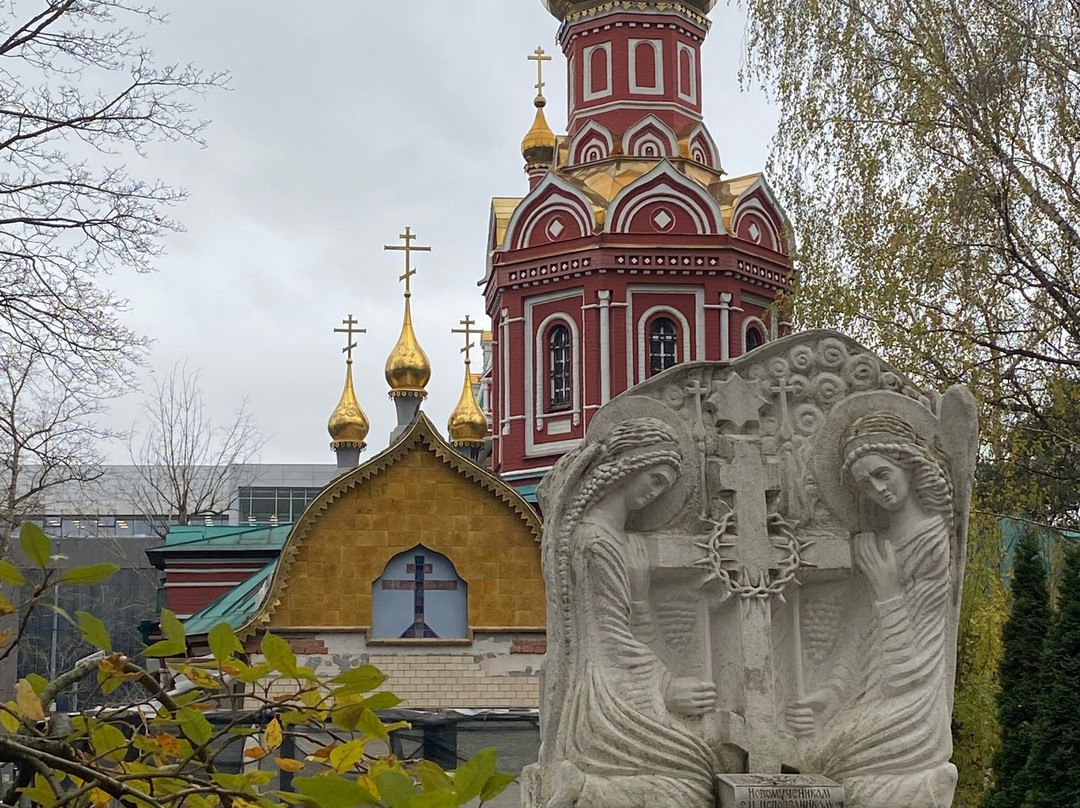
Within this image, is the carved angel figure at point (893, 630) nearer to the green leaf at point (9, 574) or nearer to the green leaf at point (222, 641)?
the green leaf at point (222, 641)

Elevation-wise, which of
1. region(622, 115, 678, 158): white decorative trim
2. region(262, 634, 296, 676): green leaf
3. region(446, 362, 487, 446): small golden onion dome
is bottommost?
region(262, 634, 296, 676): green leaf

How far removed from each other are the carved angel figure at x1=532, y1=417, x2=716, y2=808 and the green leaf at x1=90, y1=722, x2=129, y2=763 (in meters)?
2.90

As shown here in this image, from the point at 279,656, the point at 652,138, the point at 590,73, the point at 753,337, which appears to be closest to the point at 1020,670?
the point at 279,656

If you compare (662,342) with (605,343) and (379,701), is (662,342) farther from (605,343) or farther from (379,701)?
(379,701)

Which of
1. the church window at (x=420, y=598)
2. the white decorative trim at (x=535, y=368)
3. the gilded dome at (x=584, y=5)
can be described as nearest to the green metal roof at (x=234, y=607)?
the church window at (x=420, y=598)

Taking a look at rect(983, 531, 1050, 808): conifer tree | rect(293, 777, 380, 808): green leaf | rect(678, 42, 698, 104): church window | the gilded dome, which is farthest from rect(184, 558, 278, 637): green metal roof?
rect(293, 777, 380, 808): green leaf

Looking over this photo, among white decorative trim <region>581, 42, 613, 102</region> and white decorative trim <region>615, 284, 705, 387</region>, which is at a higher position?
white decorative trim <region>581, 42, 613, 102</region>

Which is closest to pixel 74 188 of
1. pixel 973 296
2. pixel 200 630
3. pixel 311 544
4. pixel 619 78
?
pixel 973 296

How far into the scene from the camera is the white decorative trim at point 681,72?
28.3m

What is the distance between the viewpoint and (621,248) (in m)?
→ 26.0

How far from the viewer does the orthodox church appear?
19062 mm

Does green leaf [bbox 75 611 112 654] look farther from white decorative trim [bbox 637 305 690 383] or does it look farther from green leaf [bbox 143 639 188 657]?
white decorative trim [bbox 637 305 690 383]

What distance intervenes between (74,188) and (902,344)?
6.25m

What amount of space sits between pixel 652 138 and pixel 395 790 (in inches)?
1045
